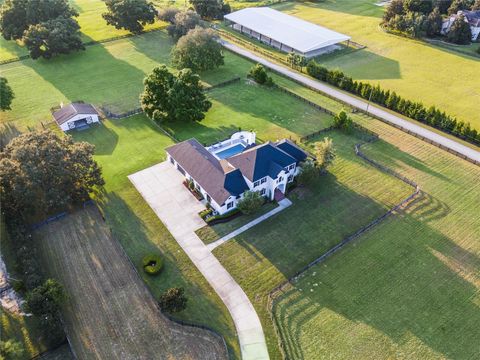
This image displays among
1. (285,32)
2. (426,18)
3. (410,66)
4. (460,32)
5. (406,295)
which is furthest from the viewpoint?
(426,18)

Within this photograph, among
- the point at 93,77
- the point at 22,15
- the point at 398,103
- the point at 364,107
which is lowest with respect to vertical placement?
the point at 364,107

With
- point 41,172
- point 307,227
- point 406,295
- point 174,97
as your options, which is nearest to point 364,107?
point 307,227

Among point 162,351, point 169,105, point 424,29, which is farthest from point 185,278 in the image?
point 424,29

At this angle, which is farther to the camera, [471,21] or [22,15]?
[471,21]

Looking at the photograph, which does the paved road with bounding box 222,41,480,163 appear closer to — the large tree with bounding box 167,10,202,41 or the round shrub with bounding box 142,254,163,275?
the large tree with bounding box 167,10,202,41

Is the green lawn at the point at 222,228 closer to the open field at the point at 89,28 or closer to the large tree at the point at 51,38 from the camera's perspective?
the large tree at the point at 51,38

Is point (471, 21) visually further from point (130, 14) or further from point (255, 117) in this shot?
point (130, 14)

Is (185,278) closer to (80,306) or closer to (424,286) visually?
(80,306)

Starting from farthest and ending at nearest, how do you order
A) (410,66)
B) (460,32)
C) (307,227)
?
(460,32) < (410,66) < (307,227)
